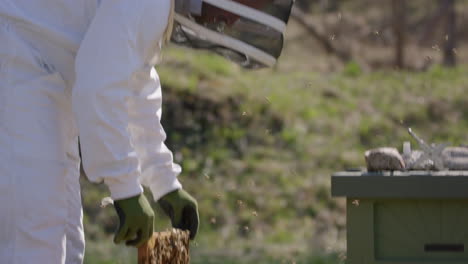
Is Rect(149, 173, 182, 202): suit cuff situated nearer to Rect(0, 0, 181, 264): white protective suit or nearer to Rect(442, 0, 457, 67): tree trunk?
Rect(0, 0, 181, 264): white protective suit

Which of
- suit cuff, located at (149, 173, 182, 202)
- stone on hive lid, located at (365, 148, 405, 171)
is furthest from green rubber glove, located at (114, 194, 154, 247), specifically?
stone on hive lid, located at (365, 148, 405, 171)

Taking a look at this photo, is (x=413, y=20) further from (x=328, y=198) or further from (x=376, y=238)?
(x=376, y=238)

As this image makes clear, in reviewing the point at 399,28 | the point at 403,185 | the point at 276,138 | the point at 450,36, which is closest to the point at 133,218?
the point at 403,185

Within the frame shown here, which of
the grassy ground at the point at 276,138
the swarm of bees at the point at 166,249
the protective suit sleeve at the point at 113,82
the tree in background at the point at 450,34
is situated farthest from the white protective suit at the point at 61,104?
the tree in background at the point at 450,34

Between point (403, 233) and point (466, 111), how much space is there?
16.8 ft

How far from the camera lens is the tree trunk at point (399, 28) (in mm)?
9094

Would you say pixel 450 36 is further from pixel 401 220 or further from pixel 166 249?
pixel 166 249

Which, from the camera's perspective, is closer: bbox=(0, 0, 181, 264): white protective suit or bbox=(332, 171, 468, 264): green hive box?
bbox=(0, 0, 181, 264): white protective suit

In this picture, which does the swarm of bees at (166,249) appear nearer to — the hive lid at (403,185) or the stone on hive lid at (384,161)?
the hive lid at (403,185)

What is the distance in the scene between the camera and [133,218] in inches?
87.0

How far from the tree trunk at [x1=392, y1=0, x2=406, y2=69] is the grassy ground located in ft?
2.45

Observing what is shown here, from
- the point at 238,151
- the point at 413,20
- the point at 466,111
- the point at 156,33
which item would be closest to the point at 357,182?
the point at 156,33

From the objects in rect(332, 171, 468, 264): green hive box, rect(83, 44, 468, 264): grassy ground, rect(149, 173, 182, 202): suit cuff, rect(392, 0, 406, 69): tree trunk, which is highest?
rect(392, 0, 406, 69): tree trunk

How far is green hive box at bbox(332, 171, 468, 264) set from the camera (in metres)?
2.60
